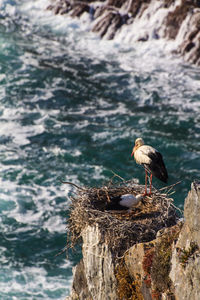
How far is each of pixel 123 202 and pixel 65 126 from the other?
1727 centimetres

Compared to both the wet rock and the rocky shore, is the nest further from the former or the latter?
the rocky shore

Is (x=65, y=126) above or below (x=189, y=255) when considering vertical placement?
above

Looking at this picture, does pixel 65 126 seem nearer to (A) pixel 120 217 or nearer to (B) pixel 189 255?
(A) pixel 120 217

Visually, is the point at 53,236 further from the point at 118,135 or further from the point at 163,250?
the point at 163,250

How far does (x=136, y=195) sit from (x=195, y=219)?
3.99m

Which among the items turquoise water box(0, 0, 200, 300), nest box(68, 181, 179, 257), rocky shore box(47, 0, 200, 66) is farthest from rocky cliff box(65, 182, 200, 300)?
rocky shore box(47, 0, 200, 66)

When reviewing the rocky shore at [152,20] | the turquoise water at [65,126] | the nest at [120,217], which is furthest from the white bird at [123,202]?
the rocky shore at [152,20]

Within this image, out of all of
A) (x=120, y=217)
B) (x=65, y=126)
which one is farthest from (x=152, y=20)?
(x=120, y=217)

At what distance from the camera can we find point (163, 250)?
33.5 ft

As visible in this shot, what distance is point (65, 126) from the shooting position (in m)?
29.4

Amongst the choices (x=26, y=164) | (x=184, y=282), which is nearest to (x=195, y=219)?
(x=184, y=282)

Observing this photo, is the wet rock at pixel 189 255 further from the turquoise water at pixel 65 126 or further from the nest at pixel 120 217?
the turquoise water at pixel 65 126

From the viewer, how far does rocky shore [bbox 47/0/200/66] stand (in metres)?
36.5

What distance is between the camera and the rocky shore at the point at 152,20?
36500mm
